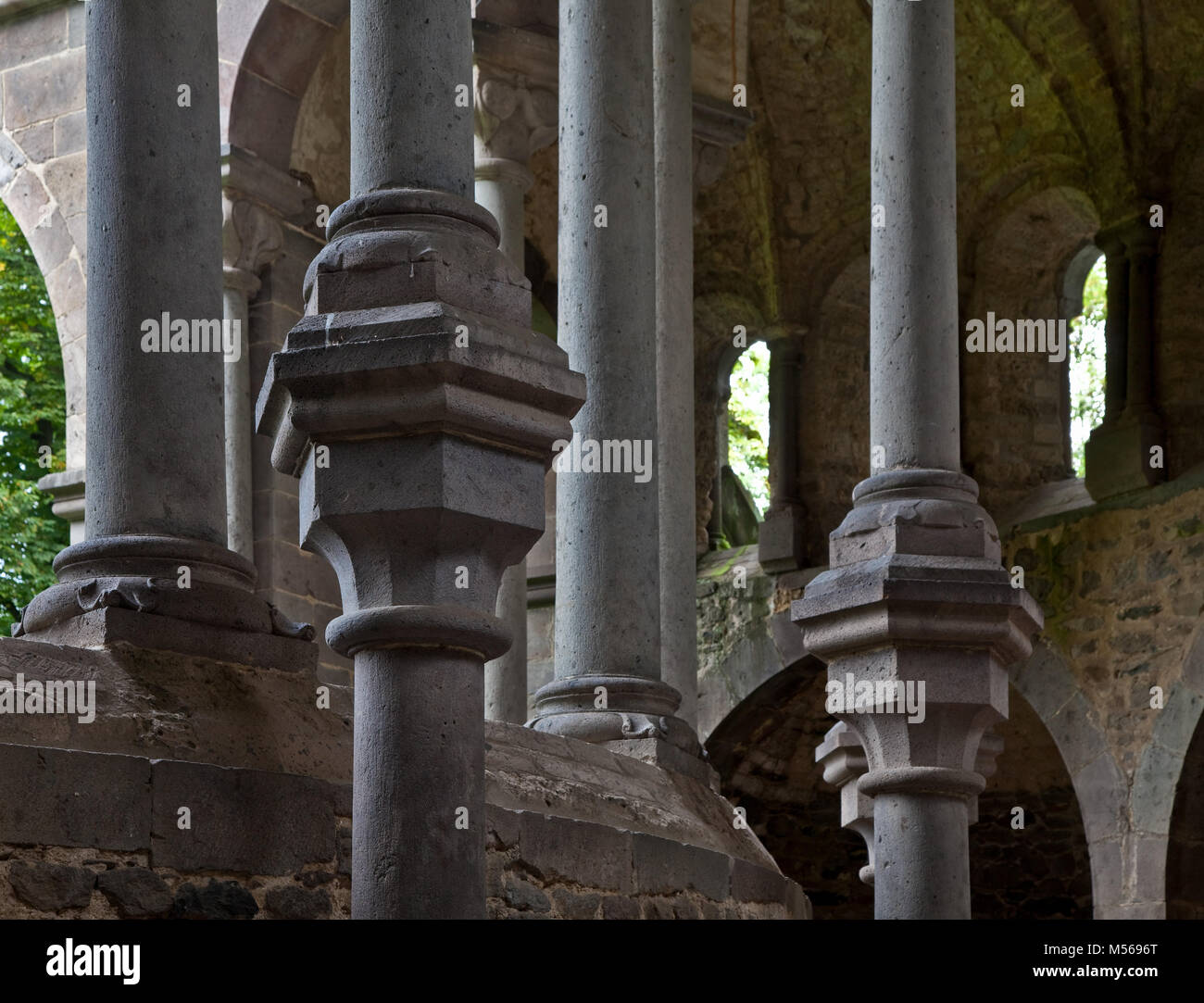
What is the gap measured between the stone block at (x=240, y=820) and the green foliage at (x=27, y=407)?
11.5 meters

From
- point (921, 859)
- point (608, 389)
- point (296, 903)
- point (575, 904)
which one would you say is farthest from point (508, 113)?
point (296, 903)

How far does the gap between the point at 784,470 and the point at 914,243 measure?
743cm

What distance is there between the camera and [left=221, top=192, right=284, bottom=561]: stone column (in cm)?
1117

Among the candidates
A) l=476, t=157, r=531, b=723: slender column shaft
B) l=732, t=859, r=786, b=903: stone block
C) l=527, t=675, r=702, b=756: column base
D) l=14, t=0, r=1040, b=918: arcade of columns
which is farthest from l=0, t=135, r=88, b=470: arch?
l=732, t=859, r=786, b=903: stone block

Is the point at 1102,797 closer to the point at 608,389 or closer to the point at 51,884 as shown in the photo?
the point at 608,389

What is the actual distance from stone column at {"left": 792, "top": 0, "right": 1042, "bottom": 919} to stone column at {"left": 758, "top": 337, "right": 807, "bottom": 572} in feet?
23.0

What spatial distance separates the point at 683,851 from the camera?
699 centimetres

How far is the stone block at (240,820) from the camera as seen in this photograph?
4.98 meters

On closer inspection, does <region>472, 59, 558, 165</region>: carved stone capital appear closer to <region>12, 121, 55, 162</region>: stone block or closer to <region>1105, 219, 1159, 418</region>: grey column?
<region>12, 121, 55, 162</region>: stone block

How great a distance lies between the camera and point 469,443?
194 inches

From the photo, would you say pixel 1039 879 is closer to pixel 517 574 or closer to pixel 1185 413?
pixel 1185 413

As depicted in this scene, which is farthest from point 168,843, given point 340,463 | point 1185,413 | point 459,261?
point 1185,413

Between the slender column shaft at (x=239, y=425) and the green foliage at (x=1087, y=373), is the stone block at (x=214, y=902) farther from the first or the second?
the green foliage at (x=1087, y=373)

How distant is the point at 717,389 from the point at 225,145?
6048 mm
